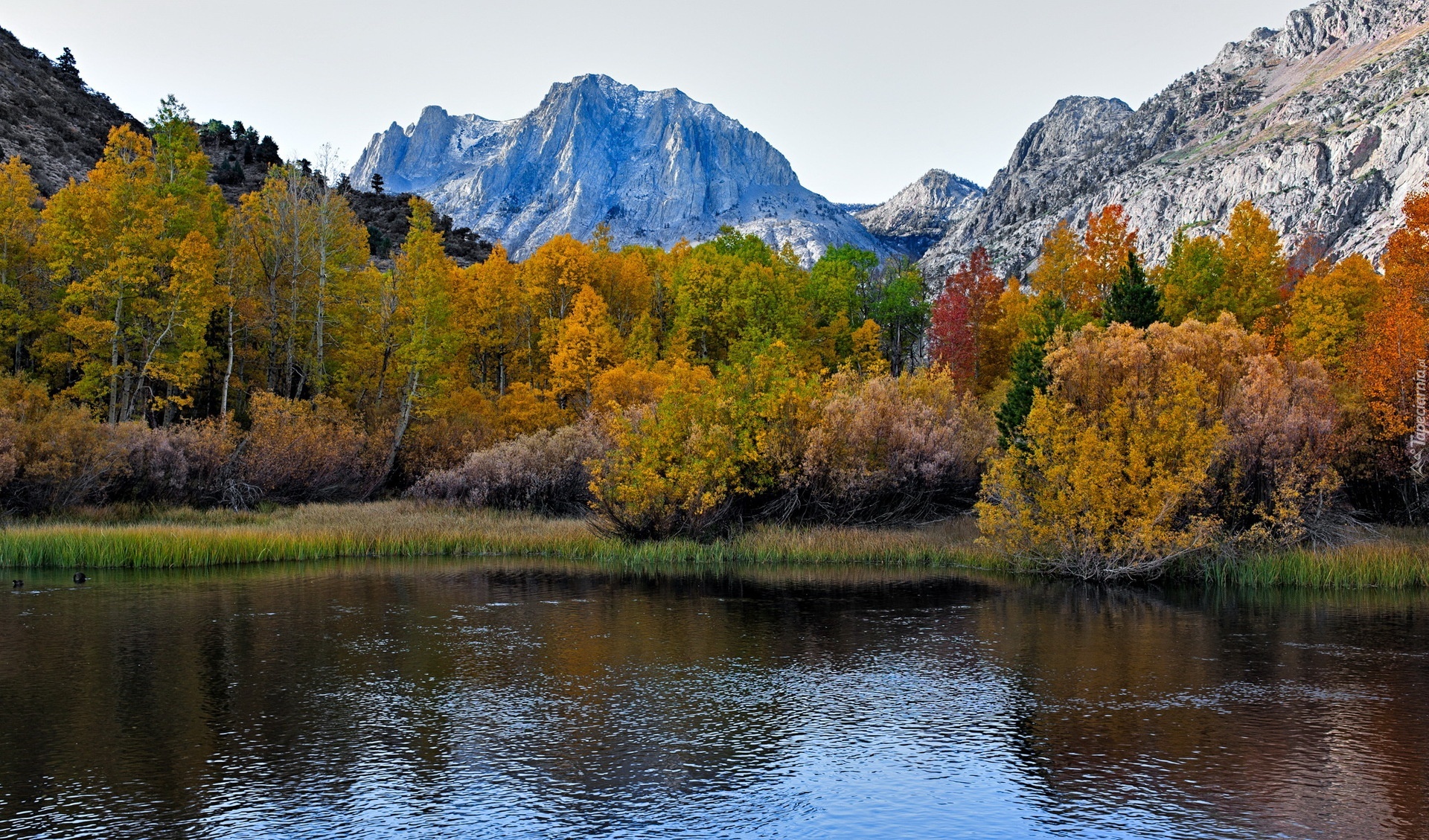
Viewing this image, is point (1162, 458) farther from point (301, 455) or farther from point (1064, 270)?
point (1064, 270)

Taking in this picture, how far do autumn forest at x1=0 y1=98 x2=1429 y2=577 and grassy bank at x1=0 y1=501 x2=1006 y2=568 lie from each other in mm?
1778

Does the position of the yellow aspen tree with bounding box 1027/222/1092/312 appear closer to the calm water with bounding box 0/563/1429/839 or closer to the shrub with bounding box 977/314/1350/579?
the shrub with bounding box 977/314/1350/579

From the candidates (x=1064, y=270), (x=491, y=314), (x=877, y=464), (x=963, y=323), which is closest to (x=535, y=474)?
(x=877, y=464)

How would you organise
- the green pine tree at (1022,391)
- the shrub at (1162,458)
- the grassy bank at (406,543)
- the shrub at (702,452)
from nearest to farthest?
the shrub at (1162,458) → the grassy bank at (406,543) → the shrub at (702,452) → the green pine tree at (1022,391)

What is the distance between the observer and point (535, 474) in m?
47.2

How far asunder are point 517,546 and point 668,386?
409 inches

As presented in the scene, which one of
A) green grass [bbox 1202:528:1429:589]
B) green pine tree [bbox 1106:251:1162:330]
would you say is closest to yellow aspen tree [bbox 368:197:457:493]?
green pine tree [bbox 1106:251:1162:330]

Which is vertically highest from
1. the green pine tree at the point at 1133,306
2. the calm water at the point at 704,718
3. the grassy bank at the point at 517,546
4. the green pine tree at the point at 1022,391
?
the green pine tree at the point at 1133,306

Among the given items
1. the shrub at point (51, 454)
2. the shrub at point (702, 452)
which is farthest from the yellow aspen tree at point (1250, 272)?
the shrub at point (51, 454)

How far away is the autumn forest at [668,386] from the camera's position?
3294 cm

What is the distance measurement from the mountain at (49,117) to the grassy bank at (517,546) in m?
49.3

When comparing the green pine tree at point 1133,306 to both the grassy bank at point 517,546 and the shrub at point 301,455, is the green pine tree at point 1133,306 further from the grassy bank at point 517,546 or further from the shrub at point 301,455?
the shrub at point 301,455

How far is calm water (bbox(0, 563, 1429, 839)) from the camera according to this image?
1151cm

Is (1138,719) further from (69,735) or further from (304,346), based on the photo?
(304,346)
